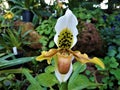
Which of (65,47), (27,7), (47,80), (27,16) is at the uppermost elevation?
(65,47)

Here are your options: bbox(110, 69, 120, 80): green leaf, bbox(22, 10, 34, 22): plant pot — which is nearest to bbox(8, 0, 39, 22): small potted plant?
bbox(22, 10, 34, 22): plant pot

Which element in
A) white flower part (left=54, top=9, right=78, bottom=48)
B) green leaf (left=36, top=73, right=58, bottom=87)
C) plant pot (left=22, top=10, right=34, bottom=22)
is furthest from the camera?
plant pot (left=22, top=10, right=34, bottom=22)

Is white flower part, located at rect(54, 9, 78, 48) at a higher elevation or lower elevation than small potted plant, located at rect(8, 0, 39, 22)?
higher

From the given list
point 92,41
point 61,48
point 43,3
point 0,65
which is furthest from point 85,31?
point 43,3

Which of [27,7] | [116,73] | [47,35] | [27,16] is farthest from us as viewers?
[27,7]

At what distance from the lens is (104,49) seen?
9.19 feet

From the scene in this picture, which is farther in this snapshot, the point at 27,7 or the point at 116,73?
the point at 27,7

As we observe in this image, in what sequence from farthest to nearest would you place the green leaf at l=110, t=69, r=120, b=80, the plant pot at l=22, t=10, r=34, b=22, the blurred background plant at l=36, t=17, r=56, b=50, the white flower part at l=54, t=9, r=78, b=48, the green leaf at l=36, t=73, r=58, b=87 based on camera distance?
1. the plant pot at l=22, t=10, r=34, b=22
2. the blurred background plant at l=36, t=17, r=56, b=50
3. the green leaf at l=110, t=69, r=120, b=80
4. the green leaf at l=36, t=73, r=58, b=87
5. the white flower part at l=54, t=9, r=78, b=48

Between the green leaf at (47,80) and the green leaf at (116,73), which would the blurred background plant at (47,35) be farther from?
the green leaf at (47,80)

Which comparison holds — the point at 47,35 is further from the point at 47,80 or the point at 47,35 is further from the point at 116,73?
the point at 47,80

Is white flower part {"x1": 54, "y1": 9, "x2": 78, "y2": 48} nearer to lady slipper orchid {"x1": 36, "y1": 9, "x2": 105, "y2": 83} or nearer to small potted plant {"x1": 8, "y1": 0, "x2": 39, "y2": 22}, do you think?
lady slipper orchid {"x1": 36, "y1": 9, "x2": 105, "y2": 83}

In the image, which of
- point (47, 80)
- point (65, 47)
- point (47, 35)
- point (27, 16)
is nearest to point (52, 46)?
point (47, 35)

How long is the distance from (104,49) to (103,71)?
1.74 feet

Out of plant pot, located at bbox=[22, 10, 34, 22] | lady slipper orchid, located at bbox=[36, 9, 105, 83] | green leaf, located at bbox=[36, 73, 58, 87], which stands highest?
lady slipper orchid, located at bbox=[36, 9, 105, 83]
